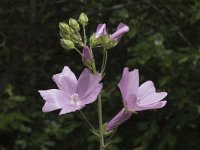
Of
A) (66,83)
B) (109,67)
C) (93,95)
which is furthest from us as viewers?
(109,67)

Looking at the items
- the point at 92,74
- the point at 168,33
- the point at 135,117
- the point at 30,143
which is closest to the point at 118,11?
the point at 168,33

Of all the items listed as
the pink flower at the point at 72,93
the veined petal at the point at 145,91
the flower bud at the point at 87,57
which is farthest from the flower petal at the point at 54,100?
the veined petal at the point at 145,91

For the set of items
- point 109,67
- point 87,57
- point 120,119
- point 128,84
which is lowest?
point 109,67

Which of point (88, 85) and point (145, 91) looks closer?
point (88, 85)

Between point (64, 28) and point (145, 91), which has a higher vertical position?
point (64, 28)

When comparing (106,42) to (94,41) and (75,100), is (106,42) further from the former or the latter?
(75,100)

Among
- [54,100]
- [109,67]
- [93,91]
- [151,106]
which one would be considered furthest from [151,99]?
[109,67]

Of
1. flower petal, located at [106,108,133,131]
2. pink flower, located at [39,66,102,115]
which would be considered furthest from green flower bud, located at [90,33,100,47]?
flower petal, located at [106,108,133,131]
